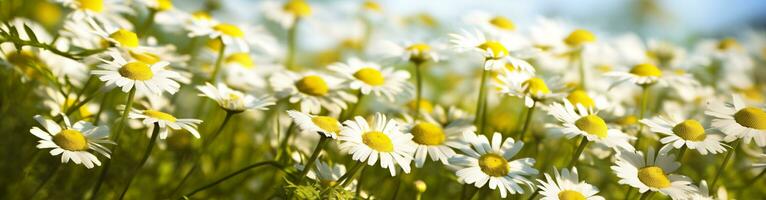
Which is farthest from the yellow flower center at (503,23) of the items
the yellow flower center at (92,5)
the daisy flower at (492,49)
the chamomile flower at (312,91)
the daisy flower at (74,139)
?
the daisy flower at (74,139)

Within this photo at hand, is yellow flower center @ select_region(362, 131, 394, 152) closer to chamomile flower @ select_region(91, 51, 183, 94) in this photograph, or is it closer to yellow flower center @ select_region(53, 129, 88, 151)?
chamomile flower @ select_region(91, 51, 183, 94)

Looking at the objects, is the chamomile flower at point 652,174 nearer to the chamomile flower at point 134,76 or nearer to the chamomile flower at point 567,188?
the chamomile flower at point 567,188

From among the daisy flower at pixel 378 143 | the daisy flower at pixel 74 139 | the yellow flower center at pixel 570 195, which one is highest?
the daisy flower at pixel 74 139

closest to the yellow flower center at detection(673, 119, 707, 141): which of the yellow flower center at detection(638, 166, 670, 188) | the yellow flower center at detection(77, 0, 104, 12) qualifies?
the yellow flower center at detection(638, 166, 670, 188)

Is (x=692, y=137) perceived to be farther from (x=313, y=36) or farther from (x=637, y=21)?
(x=637, y=21)

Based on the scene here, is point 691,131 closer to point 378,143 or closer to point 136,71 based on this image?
point 378,143

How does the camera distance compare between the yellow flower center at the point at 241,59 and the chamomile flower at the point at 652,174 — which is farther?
the yellow flower center at the point at 241,59

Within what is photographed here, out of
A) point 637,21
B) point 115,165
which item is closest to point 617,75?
point 115,165
